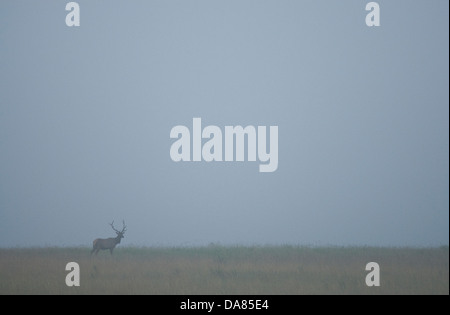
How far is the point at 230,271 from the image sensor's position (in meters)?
14.9

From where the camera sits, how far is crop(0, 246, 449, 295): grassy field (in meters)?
12.8

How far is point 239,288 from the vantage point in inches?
512

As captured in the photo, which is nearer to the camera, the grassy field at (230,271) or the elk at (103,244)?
the grassy field at (230,271)

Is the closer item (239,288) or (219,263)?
(239,288)

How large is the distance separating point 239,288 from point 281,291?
3.18 ft

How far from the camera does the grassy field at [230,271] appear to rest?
12.8 meters

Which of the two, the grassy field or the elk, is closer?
the grassy field

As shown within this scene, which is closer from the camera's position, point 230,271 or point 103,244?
point 230,271
